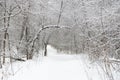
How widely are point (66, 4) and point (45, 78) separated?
9633 millimetres

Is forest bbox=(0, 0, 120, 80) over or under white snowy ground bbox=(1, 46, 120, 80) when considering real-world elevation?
over

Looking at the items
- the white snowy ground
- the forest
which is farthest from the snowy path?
the forest

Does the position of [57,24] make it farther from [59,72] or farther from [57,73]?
[57,73]

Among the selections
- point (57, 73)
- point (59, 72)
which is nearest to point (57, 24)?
point (59, 72)

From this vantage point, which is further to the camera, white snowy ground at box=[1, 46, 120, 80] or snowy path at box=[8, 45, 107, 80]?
snowy path at box=[8, 45, 107, 80]

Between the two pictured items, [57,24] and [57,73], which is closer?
[57,73]

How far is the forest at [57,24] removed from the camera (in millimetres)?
5863

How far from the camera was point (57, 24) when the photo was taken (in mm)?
15250

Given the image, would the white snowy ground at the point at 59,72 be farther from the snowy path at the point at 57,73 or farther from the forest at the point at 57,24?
the forest at the point at 57,24

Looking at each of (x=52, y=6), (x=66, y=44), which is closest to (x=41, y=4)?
(x=52, y=6)

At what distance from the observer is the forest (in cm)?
586

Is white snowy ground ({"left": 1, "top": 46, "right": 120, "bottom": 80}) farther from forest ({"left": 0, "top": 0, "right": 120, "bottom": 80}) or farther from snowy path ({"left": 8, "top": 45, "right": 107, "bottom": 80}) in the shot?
forest ({"left": 0, "top": 0, "right": 120, "bottom": 80})

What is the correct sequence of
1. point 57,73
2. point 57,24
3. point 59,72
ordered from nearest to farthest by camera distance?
point 57,73 → point 59,72 → point 57,24

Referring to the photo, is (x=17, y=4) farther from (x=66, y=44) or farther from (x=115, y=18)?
(x=66, y=44)
